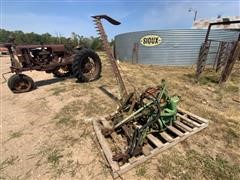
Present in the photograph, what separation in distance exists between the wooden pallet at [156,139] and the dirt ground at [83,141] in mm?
95

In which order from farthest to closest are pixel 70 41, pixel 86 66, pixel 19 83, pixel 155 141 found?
pixel 70 41 < pixel 86 66 < pixel 19 83 < pixel 155 141

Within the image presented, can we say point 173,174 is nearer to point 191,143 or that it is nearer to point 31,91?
point 191,143

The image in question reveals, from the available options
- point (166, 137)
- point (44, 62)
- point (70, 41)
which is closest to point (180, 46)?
point (70, 41)

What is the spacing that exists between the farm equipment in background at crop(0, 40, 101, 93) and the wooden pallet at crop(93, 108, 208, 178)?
3.27 metres

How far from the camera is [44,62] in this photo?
633 cm

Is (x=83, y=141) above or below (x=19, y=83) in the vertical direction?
below

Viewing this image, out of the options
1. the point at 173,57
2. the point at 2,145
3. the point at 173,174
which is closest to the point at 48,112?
the point at 2,145

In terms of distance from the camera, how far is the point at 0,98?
213 inches

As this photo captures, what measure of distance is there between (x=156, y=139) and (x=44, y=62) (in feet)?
17.4

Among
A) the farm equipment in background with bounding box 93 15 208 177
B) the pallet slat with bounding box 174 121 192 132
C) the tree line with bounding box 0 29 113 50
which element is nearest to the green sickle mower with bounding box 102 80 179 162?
the farm equipment in background with bounding box 93 15 208 177

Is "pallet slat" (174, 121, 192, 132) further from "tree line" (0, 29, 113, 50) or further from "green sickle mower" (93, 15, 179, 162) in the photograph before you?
"tree line" (0, 29, 113, 50)

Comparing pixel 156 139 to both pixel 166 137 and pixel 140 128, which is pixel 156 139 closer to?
pixel 166 137

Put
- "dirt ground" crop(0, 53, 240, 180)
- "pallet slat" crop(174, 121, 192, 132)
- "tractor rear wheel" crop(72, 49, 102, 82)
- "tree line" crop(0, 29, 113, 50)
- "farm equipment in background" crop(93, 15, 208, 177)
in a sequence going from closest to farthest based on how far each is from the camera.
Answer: "dirt ground" crop(0, 53, 240, 180) < "farm equipment in background" crop(93, 15, 208, 177) < "pallet slat" crop(174, 121, 192, 132) < "tractor rear wheel" crop(72, 49, 102, 82) < "tree line" crop(0, 29, 113, 50)

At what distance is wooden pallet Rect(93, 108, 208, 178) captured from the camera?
2427 mm
